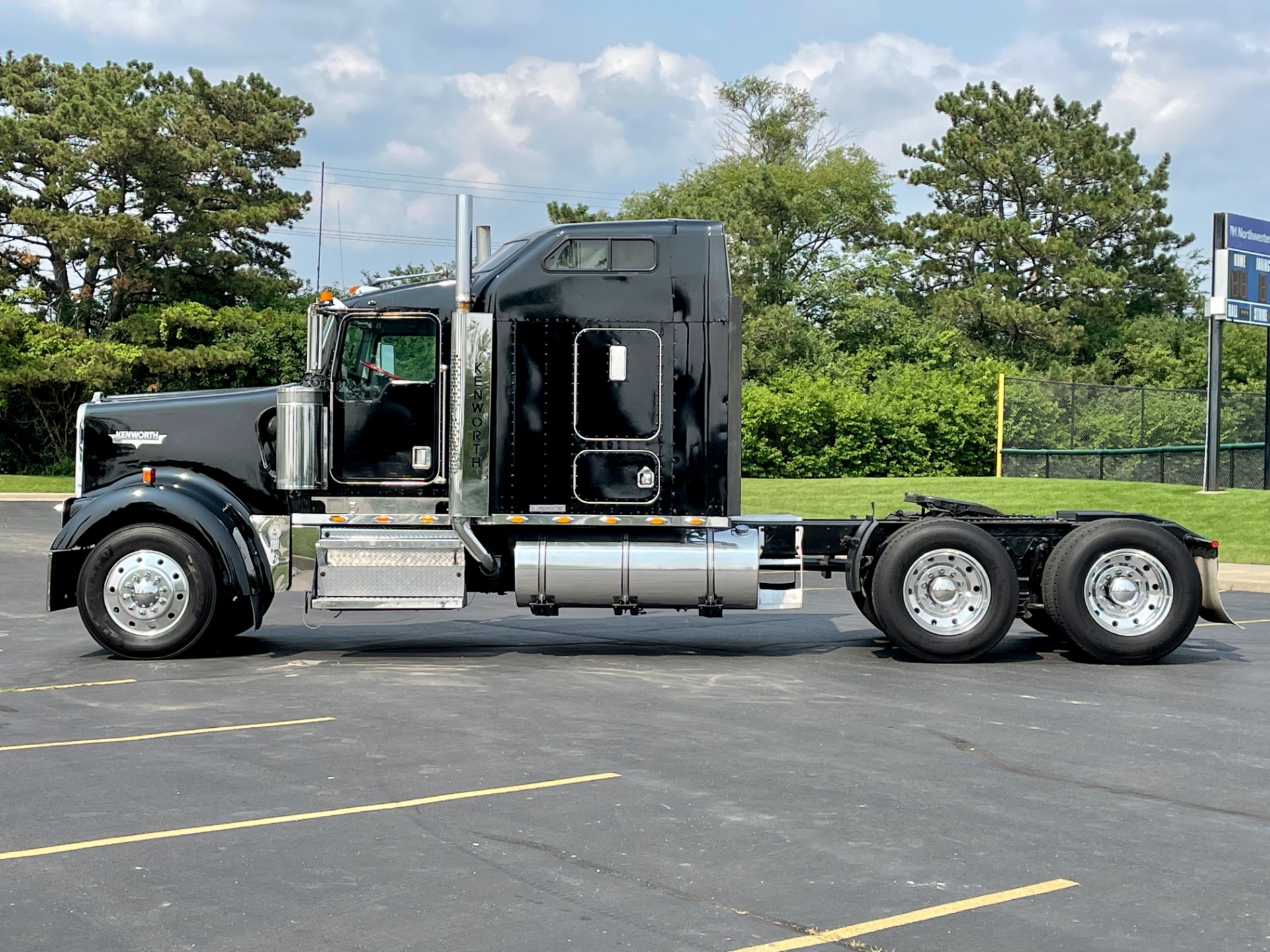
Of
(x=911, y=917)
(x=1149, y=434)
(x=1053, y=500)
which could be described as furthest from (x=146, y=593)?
(x=1149, y=434)

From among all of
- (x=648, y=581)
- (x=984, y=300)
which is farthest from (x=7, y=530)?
(x=984, y=300)

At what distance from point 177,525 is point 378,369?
6.96 ft

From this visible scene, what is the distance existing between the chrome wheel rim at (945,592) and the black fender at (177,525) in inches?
213

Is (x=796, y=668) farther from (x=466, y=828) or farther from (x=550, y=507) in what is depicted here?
(x=466, y=828)

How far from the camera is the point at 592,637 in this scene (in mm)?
13453

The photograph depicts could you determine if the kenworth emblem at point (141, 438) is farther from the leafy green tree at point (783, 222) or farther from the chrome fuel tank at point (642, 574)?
the leafy green tree at point (783, 222)

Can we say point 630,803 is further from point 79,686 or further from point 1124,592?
point 1124,592

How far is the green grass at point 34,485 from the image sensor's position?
40000mm

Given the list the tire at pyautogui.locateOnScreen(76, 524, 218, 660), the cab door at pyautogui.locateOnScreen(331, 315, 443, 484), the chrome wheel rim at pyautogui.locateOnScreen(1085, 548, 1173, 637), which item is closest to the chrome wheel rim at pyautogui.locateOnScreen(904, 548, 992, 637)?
the chrome wheel rim at pyautogui.locateOnScreen(1085, 548, 1173, 637)

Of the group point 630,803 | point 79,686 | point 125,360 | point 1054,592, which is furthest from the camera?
point 125,360

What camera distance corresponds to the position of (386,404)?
12055 mm

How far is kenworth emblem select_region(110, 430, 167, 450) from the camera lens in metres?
12.2

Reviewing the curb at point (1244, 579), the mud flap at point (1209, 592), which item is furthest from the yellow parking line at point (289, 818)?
the curb at point (1244, 579)

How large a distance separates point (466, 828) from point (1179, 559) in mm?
7536
